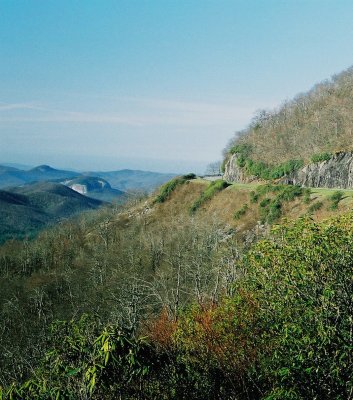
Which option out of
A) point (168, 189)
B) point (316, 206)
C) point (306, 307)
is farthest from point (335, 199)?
point (168, 189)

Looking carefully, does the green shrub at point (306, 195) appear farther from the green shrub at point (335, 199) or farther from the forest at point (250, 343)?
the forest at point (250, 343)

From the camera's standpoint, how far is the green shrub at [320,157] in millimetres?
74688

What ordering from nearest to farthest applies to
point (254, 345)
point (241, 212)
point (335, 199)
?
point (254, 345) < point (335, 199) < point (241, 212)

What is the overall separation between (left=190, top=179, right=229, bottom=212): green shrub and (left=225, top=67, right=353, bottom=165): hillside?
11.0m

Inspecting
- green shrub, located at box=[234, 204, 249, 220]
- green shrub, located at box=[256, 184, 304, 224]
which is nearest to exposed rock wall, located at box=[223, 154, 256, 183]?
green shrub, located at box=[234, 204, 249, 220]

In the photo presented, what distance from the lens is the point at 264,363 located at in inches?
537

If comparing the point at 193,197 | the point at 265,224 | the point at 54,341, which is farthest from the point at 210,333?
the point at 193,197

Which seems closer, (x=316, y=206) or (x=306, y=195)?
(x=316, y=206)

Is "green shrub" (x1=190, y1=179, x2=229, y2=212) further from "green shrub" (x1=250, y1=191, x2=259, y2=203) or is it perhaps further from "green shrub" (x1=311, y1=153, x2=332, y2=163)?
"green shrub" (x1=311, y1=153, x2=332, y2=163)

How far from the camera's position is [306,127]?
9506cm

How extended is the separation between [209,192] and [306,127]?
2611 cm

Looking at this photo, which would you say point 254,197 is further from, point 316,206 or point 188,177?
point 188,177

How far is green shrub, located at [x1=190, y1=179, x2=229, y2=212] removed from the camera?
94.9m

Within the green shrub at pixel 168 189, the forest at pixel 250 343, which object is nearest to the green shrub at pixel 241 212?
the green shrub at pixel 168 189
